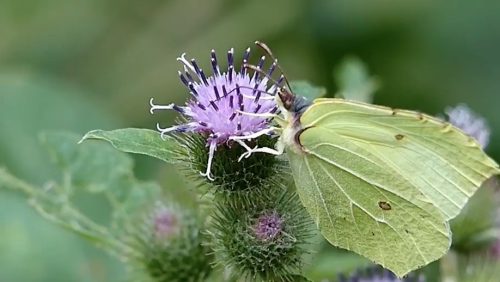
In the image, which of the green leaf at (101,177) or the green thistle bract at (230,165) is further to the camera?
the green leaf at (101,177)

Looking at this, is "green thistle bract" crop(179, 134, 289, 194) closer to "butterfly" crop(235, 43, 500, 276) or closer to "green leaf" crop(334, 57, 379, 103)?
"butterfly" crop(235, 43, 500, 276)

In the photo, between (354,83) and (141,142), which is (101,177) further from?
(354,83)

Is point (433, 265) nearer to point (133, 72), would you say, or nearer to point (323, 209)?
point (323, 209)

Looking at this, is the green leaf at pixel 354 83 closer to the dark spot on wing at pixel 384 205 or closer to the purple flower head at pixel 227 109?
the dark spot on wing at pixel 384 205

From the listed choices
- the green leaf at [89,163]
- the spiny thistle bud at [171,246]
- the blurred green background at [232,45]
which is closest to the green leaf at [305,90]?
the spiny thistle bud at [171,246]

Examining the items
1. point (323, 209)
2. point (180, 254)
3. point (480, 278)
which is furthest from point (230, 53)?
point (480, 278)
